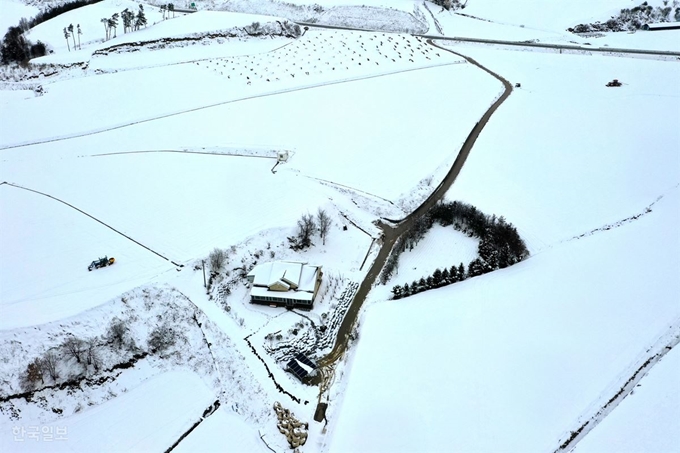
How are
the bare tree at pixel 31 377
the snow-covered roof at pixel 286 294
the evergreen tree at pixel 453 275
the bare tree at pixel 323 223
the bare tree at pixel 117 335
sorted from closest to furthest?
1. the bare tree at pixel 31 377
2. the bare tree at pixel 117 335
3. the snow-covered roof at pixel 286 294
4. the evergreen tree at pixel 453 275
5. the bare tree at pixel 323 223

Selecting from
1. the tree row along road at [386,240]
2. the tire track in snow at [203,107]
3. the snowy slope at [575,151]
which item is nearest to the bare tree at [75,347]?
the tree row along road at [386,240]

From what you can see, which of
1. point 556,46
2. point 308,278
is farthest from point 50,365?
point 556,46

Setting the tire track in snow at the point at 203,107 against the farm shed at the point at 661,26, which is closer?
the tire track in snow at the point at 203,107

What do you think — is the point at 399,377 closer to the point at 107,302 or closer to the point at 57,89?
the point at 107,302

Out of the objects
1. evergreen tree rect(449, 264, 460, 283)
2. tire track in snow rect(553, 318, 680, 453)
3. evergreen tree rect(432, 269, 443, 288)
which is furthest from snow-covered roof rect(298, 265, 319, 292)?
tire track in snow rect(553, 318, 680, 453)

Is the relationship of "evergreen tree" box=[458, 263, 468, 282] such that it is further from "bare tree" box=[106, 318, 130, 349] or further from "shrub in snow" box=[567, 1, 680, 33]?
"shrub in snow" box=[567, 1, 680, 33]

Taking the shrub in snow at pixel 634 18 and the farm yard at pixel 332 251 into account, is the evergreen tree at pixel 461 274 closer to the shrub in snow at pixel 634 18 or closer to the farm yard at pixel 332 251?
the farm yard at pixel 332 251

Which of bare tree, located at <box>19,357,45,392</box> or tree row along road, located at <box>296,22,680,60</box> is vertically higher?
tree row along road, located at <box>296,22,680,60</box>
